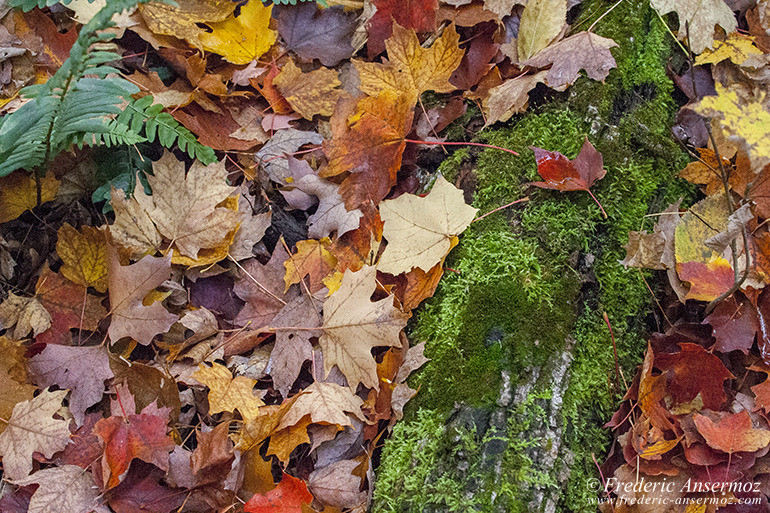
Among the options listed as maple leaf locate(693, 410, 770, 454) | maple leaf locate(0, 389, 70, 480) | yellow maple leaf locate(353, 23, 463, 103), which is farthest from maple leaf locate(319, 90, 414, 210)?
maple leaf locate(693, 410, 770, 454)

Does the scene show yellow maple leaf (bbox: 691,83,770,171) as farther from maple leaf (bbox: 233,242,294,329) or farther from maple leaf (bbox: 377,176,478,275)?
maple leaf (bbox: 233,242,294,329)

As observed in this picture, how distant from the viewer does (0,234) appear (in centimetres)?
210

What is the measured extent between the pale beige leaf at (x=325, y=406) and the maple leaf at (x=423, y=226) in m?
0.48

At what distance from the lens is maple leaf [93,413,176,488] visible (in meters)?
1.69

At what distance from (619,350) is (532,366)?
1.30 feet

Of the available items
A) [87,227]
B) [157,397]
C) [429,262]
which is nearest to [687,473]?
[429,262]

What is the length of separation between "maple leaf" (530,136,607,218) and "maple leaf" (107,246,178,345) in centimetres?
148

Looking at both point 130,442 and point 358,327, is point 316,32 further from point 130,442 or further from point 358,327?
point 130,442

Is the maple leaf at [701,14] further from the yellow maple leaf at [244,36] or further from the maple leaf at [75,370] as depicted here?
the maple leaf at [75,370]

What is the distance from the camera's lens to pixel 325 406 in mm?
1771

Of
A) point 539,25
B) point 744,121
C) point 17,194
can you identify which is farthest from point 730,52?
point 17,194

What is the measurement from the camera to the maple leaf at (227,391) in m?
1.84

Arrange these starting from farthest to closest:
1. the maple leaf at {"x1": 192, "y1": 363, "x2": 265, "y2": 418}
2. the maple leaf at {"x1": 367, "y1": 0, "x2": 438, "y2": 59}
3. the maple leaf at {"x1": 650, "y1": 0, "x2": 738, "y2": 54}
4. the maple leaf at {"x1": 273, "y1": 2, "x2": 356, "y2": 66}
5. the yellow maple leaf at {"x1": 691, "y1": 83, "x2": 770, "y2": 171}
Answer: the maple leaf at {"x1": 273, "y1": 2, "x2": 356, "y2": 66}, the maple leaf at {"x1": 367, "y1": 0, "x2": 438, "y2": 59}, the maple leaf at {"x1": 650, "y1": 0, "x2": 738, "y2": 54}, the maple leaf at {"x1": 192, "y1": 363, "x2": 265, "y2": 418}, the yellow maple leaf at {"x1": 691, "y1": 83, "x2": 770, "y2": 171}

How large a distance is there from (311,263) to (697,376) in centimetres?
150
